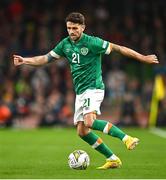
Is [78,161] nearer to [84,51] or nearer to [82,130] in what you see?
[82,130]

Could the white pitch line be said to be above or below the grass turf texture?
below

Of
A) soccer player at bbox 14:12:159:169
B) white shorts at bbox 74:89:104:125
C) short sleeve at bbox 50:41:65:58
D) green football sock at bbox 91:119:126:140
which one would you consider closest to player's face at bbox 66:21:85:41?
soccer player at bbox 14:12:159:169

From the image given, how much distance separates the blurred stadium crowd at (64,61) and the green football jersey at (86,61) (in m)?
11.9

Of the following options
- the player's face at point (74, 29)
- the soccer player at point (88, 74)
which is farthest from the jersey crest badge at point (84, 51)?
the player's face at point (74, 29)

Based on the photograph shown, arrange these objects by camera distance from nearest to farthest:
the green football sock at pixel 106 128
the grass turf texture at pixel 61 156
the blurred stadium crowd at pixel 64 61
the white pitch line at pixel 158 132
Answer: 1. the grass turf texture at pixel 61 156
2. the green football sock at pixel 106 128
3. the white pitch line at pixel 158 132
4. the blurred stadium crowd at pixel 64 61

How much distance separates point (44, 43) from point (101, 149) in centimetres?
1482

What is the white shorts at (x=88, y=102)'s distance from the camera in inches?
430

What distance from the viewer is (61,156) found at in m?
13.3

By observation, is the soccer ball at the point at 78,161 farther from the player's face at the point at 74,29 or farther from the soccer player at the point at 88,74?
the player's face at the point at 74,29

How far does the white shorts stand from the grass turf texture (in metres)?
0.83

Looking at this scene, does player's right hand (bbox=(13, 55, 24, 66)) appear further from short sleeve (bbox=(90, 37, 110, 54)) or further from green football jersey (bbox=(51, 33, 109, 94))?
short sleeve (bbox=(90, 37, 110, 54))

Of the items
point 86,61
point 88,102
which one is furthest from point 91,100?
point 86,61

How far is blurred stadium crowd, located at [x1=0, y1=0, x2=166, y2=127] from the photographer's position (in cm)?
2331

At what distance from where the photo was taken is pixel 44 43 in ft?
84.1
